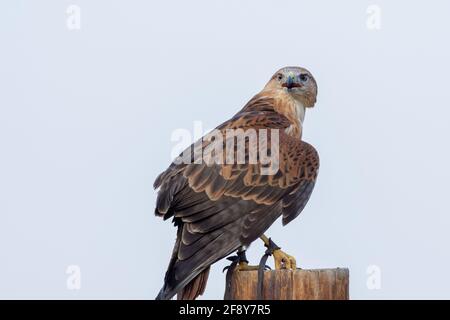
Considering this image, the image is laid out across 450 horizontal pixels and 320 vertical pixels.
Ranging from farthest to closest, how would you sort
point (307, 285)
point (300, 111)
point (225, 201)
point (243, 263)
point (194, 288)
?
point (300, 111)
point (225, 201)
point (243, 263)
point (194, 288)
point (307, 285)

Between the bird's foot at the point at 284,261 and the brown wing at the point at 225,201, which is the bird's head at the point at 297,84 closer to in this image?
the brown wing at the point at 225,201

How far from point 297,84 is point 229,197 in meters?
2.76

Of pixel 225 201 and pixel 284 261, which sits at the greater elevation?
pixel 225 201

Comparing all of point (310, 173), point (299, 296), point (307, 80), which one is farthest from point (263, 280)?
point (307, 80)

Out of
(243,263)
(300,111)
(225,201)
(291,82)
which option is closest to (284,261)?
(243,263)

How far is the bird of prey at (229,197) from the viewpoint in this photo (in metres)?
7.82

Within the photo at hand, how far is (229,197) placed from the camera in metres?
8.44

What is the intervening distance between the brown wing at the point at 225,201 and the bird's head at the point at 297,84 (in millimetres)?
1459

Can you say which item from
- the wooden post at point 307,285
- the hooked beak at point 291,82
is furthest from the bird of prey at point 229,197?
the hooked beak at point 291,82

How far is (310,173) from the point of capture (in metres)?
9.05

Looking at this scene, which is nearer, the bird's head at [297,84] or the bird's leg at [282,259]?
the bird's leg at [282,259]

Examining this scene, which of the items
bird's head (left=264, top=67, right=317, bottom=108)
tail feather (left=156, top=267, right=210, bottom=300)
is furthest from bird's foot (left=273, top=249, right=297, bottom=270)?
bird's head (left=264, top=67, right=317, bottom=108)

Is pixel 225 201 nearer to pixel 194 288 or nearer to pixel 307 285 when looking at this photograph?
pixel 194 288

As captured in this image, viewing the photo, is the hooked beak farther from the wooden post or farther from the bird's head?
the wooden post
